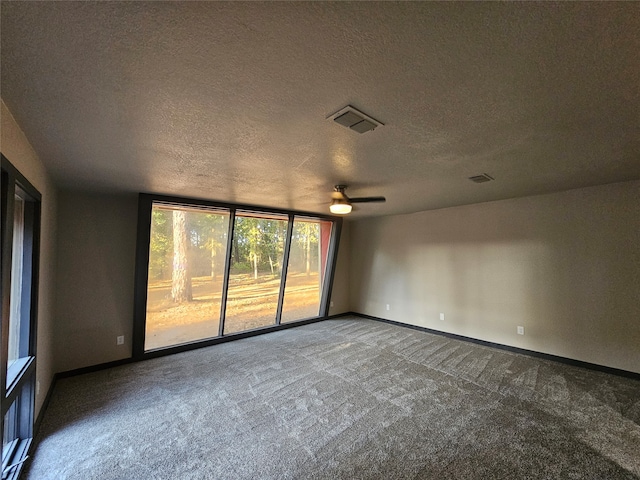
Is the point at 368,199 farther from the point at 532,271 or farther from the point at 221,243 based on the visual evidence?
the point at 532,271

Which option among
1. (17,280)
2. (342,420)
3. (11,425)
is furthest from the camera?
(342,420)

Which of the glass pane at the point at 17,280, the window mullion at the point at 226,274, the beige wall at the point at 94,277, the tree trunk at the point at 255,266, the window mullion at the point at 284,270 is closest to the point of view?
the glass pane at the point at 17,280

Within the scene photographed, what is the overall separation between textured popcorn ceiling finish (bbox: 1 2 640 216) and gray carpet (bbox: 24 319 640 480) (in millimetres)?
2500

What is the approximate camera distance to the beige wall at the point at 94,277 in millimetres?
3658

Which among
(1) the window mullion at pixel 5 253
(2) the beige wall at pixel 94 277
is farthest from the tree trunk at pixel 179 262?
(1) the window mullion at pixel 5 253

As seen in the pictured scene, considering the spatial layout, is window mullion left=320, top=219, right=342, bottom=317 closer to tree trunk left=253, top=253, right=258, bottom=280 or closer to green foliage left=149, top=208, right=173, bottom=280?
tree trunk left=253, top=253, right=258, bottom=280

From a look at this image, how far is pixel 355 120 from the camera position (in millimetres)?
1831

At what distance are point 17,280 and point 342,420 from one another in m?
3.14

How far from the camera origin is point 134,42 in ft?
3.76

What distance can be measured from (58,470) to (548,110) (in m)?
4.27

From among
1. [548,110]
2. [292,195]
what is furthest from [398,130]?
[292,195]

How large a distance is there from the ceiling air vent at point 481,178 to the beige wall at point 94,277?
4.82m

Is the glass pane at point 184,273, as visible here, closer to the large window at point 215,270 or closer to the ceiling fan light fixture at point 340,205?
A: the large window at point 215,270

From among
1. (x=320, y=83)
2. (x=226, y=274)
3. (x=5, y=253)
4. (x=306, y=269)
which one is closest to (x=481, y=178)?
(x=320, y=83)
